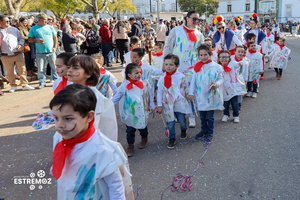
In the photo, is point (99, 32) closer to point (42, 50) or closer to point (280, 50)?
point (42, 50)

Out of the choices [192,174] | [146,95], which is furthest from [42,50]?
[192,174]

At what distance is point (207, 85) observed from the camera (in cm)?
418

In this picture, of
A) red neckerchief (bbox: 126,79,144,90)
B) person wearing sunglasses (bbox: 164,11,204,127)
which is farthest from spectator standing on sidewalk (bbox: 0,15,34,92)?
red neckerchief (bbox: 126,79,144,90)

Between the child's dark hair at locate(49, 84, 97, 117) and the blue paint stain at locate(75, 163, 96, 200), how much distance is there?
0.36m

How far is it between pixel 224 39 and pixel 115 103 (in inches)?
149

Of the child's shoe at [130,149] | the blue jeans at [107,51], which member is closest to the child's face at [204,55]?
the child's shoe at [130,149]

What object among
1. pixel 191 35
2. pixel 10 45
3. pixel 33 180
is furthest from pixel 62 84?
pixel 10 45

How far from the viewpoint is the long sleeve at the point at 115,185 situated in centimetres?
170

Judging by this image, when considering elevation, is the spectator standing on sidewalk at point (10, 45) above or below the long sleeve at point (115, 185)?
above

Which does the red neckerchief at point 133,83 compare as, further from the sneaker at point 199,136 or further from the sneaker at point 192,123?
the sneaker at point 192,123

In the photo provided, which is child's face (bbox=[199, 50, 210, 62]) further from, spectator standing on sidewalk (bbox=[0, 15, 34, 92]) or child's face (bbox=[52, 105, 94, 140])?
spectator standing on sidewalk (bbox=[0, 15, 34, 92])

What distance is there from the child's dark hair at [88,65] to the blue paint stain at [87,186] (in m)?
1.29

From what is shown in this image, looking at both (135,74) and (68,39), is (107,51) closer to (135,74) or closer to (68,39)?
(68,39)

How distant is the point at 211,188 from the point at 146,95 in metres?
1.56
